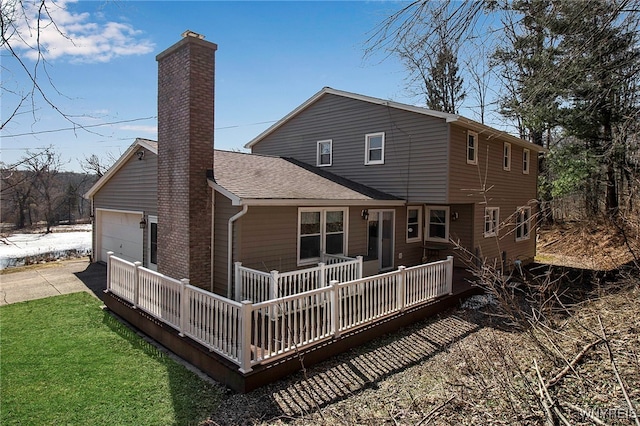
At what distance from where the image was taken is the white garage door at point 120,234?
42.1ft

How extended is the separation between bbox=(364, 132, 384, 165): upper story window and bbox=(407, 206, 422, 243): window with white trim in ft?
7.09

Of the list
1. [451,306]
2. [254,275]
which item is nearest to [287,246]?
[254,275]

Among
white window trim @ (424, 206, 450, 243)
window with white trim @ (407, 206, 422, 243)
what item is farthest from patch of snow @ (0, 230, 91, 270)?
white window trim @ (424, 206, 450, 243)

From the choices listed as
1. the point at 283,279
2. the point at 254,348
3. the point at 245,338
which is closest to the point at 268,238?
the point at 283,279

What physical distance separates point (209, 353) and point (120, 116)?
3902mm

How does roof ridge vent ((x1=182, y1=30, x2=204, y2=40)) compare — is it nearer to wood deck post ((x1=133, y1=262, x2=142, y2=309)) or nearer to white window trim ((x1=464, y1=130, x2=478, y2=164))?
wood deck post ((x1=133, y1=262, x2=142, y2=309))

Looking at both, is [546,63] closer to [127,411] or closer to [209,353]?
[209,353]

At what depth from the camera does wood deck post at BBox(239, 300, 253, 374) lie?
5438 mm

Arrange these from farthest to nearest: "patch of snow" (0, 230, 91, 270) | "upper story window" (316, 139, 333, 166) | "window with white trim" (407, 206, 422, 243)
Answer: "patch of snow" (0, 230, 91, 270), "upper story window" (316, 139, 333, 166), "window with white trim" (407, 206, 422, 243)

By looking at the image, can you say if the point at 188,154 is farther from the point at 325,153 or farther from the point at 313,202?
the point at 325,153

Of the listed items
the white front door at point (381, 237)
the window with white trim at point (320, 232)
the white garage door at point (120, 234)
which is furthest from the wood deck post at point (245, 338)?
the white garage door at point (120, 234)

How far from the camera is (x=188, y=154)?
28.0ft

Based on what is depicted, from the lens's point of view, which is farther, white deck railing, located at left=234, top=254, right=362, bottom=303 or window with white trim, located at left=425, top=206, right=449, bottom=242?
window with white trim, located at left=425, top=206, right=449, bottom=242

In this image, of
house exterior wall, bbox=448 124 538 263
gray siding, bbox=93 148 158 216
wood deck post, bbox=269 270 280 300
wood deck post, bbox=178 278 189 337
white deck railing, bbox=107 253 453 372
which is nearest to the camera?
white deck railing, bbox=107 253 453 372
